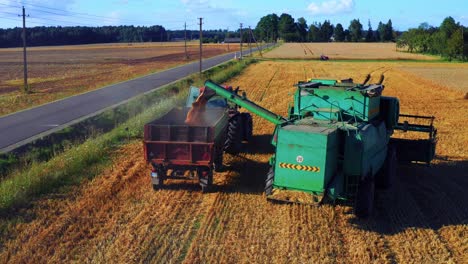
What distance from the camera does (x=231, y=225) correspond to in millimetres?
9789

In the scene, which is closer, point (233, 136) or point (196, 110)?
point (196, 110)

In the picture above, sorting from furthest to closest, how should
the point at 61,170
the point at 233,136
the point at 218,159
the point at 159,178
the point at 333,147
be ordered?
1. the point at 233,136
2. the point at 61,170
3. the point at 218,159
4. the point at 159,178
5. the point at 333,147

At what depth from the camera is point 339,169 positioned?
9.84m

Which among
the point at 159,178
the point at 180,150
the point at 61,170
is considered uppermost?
the point at 180,150

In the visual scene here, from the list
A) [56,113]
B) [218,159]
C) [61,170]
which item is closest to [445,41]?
[56,113]

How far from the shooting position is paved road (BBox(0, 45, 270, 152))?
742 inches

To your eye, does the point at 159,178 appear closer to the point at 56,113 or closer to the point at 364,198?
the point at 364,198

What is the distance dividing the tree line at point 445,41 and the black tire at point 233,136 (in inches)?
2735

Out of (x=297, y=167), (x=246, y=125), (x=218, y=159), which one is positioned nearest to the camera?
(x=297, y=167)

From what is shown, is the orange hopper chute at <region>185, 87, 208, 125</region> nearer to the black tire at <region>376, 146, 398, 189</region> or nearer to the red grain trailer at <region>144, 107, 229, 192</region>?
the red grain trailer at <region>144, 107, 229, 192</region>

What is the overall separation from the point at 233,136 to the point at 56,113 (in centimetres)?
1287

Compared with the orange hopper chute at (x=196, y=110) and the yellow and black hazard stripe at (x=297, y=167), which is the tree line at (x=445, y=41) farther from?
the yellow and black hazard stripe at (x=297, y=167)

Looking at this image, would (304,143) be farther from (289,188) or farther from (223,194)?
(223,194)

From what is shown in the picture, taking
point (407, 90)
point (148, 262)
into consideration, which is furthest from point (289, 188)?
point (407, 90)
